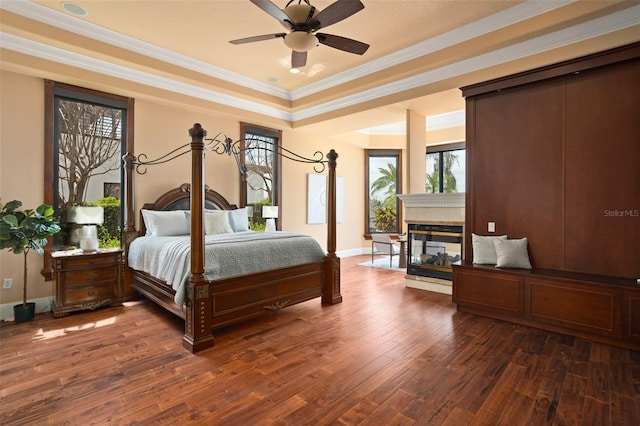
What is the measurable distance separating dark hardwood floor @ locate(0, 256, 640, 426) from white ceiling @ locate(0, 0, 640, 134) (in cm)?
308

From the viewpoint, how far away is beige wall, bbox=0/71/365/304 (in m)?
3.80

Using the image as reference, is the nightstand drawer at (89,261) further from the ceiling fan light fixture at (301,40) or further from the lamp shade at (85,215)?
the ceiling fan light fixture at (301,40)

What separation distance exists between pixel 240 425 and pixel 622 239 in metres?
3.94

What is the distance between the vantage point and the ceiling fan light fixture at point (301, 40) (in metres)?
2.87

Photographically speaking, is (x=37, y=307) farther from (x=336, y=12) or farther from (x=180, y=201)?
(x=336, y=12)

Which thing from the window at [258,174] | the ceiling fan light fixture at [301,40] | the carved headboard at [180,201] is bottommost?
the carved headboard at [180,201]

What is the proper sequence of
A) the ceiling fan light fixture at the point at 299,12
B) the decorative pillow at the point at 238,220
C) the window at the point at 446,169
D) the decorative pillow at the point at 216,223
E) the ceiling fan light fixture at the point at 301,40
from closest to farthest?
the ceiling fan light fixture at the point at 299,12, the ceiling fan light fixture at the point at 301,40, the decorative pillow at the point at 216,223, the decorative pillow at the point at 238,220, the window at the point at 446,169

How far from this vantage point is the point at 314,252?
13.9ft

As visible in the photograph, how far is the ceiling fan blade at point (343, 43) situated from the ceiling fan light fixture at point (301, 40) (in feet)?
0.29

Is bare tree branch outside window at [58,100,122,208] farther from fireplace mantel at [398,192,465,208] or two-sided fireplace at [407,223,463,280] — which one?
two-sided fireplace at [407,223,463,280]

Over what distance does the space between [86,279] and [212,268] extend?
199 cm

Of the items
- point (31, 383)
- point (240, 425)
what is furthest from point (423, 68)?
point (31, 383)

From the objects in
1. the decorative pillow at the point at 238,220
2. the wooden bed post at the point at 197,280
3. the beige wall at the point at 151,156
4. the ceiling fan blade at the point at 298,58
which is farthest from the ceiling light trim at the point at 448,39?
the wooden bed post at the point at 197,280

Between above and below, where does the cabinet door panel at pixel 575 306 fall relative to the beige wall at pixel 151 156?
below
